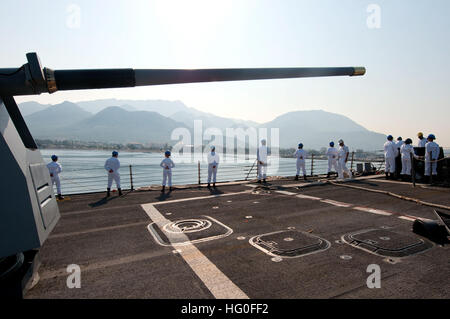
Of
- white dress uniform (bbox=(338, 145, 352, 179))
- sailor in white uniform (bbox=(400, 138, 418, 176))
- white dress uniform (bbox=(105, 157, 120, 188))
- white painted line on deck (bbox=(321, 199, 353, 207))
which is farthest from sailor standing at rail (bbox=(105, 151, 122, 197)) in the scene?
sailor in white uniform (bbox=(400, 138, 418, 176))

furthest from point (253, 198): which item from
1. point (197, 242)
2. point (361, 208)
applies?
point (197, 242)

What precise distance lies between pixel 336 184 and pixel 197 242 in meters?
8.60

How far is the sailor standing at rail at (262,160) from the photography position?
43.1 feet

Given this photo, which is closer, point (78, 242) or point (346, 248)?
point (346, 248)

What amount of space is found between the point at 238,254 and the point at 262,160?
9704 mm

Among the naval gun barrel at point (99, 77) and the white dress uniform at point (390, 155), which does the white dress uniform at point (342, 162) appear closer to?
the white dress uniform at point (390, 155)

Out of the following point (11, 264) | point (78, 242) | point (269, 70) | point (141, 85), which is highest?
point (269, 70)

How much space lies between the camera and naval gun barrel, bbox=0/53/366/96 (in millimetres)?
2625

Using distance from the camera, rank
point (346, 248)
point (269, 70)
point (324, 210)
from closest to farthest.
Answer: point (269, 70), point (346, 248), point (324, 210)

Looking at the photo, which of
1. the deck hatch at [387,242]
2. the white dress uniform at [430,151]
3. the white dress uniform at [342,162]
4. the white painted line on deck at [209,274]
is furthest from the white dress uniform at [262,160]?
the white painted line on deck at [209,274]

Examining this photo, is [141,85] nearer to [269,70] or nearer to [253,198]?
[269,70]

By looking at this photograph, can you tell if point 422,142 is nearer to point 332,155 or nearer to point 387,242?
point 332,155

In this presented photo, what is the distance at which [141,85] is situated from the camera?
3193 mm

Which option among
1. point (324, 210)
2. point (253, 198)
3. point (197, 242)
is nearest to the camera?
point (197, 242)
